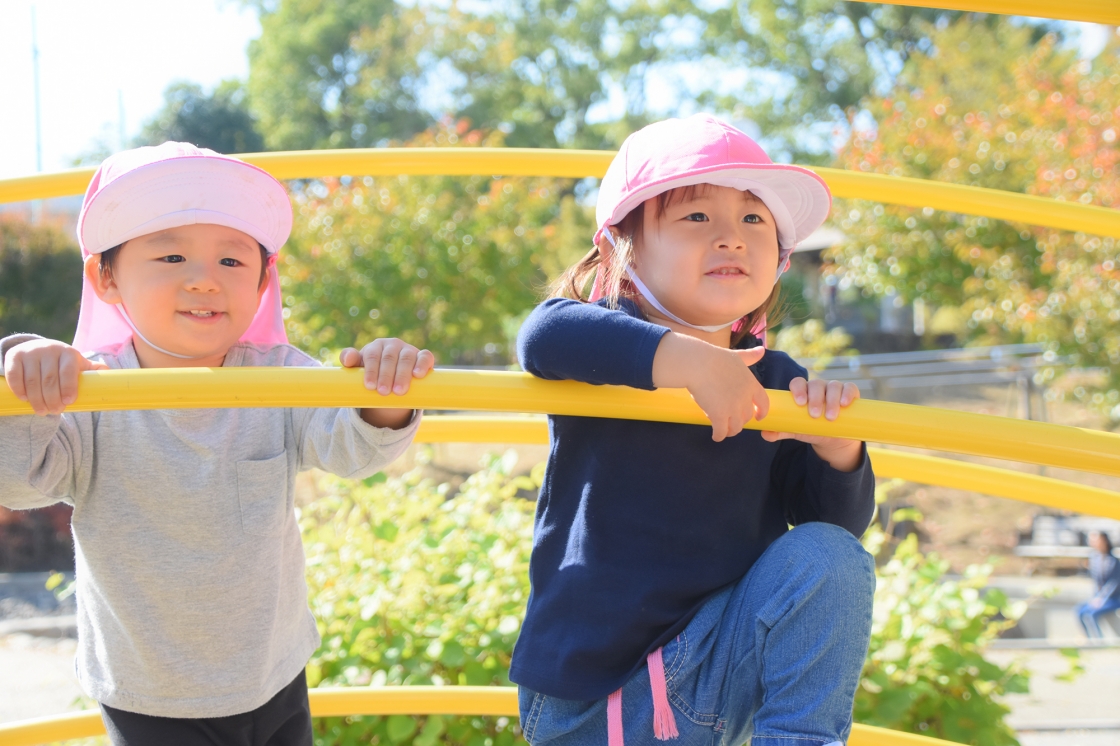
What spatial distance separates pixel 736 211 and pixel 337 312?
8.75m

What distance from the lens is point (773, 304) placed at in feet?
5.81

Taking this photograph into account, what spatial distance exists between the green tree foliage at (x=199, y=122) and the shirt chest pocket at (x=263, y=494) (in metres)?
24.4

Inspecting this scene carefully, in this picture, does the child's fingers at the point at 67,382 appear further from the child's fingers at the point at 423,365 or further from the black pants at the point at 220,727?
the black pants at the point at 220,727

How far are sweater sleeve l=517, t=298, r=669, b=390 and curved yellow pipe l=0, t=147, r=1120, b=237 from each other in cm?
62

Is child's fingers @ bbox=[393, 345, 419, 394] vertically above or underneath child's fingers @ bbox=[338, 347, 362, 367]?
underneath

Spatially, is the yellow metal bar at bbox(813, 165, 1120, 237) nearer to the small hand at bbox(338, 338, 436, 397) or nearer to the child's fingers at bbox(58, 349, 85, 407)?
the small hand at bbox(338, 338, 436, 397)

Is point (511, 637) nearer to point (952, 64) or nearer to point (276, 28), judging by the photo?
point (952, 64)

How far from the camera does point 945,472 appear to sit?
6.29 feet

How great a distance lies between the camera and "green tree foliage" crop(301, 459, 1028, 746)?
7.41 ft

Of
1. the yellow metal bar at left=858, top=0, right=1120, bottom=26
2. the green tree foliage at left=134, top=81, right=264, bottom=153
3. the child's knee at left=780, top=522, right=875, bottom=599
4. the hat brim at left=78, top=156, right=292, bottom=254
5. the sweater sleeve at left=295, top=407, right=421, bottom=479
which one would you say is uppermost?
the green tree foliage at left=134, top=81, right=264, bottom=153

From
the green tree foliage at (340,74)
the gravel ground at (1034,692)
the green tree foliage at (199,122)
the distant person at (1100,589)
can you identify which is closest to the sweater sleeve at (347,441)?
the gravel ground at (1034,692)

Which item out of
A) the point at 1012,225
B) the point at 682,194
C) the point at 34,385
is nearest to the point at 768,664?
the point at 682,194

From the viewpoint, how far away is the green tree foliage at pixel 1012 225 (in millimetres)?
7820

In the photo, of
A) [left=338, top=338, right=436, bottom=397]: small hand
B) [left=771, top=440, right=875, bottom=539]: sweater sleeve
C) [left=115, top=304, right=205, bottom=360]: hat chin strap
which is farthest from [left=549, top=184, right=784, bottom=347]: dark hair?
[left=115, top=304, right=205, bottom=360]: hat chin strap
